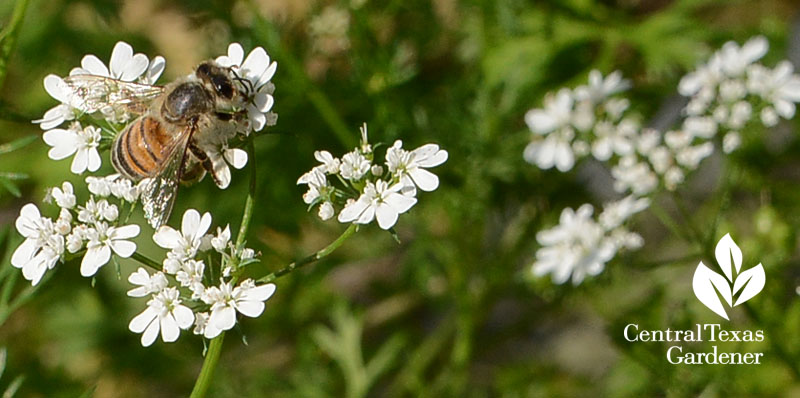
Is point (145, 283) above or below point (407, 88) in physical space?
below

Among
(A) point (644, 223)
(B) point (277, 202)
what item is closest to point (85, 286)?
(B) point (277, 202)

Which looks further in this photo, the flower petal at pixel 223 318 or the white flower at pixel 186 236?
the white flower at pixel 186 236

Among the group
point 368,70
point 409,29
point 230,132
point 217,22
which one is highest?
point 409,29

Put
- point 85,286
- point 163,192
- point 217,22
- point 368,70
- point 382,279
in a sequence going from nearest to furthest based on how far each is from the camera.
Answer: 1. point 163,192
2. point 368,70
3. point 217,22
4. point 85,286
5. point 382,279

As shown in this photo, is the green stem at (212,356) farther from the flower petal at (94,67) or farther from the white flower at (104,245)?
the flower petal at (94,67)

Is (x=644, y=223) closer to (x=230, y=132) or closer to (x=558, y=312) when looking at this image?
(x=558, y=312)

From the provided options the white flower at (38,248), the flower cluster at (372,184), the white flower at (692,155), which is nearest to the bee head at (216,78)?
the flower cluster at (372,184)

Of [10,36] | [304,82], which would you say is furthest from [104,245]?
[304,82]
